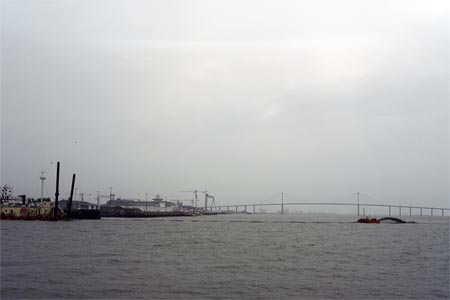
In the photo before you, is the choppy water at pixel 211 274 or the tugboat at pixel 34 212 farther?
the tugboat at pixel 34 212

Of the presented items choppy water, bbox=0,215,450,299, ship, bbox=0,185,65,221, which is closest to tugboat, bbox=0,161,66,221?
ship, bbox=0,185,65,221

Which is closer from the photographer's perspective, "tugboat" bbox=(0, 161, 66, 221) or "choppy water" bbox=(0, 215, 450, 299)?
"choppy water" bbox=(0, 215, 450, 299)

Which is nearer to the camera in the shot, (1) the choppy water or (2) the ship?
(1) the choppy water

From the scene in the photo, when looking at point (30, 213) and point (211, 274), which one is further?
point (30, 213)

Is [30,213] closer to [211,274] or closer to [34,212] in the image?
[34,212]

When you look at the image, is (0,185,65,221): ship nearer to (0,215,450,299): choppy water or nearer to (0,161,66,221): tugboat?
(0,161,66,221): tugboat

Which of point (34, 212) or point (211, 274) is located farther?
point (34, 212)

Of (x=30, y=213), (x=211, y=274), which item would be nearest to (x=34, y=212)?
(x=30, y=213)

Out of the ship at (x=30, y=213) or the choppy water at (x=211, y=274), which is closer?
the choppy water at (x=211, y=274)

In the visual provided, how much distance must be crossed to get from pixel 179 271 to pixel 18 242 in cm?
1622

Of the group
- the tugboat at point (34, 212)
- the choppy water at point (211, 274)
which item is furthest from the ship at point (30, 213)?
the choppy water at point (211, 274)

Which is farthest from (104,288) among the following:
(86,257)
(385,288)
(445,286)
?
(445,286)

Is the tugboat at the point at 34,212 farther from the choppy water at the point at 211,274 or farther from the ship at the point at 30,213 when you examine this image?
the choppy water at the point at 211,274

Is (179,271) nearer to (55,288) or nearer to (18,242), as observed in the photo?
(55,288)
